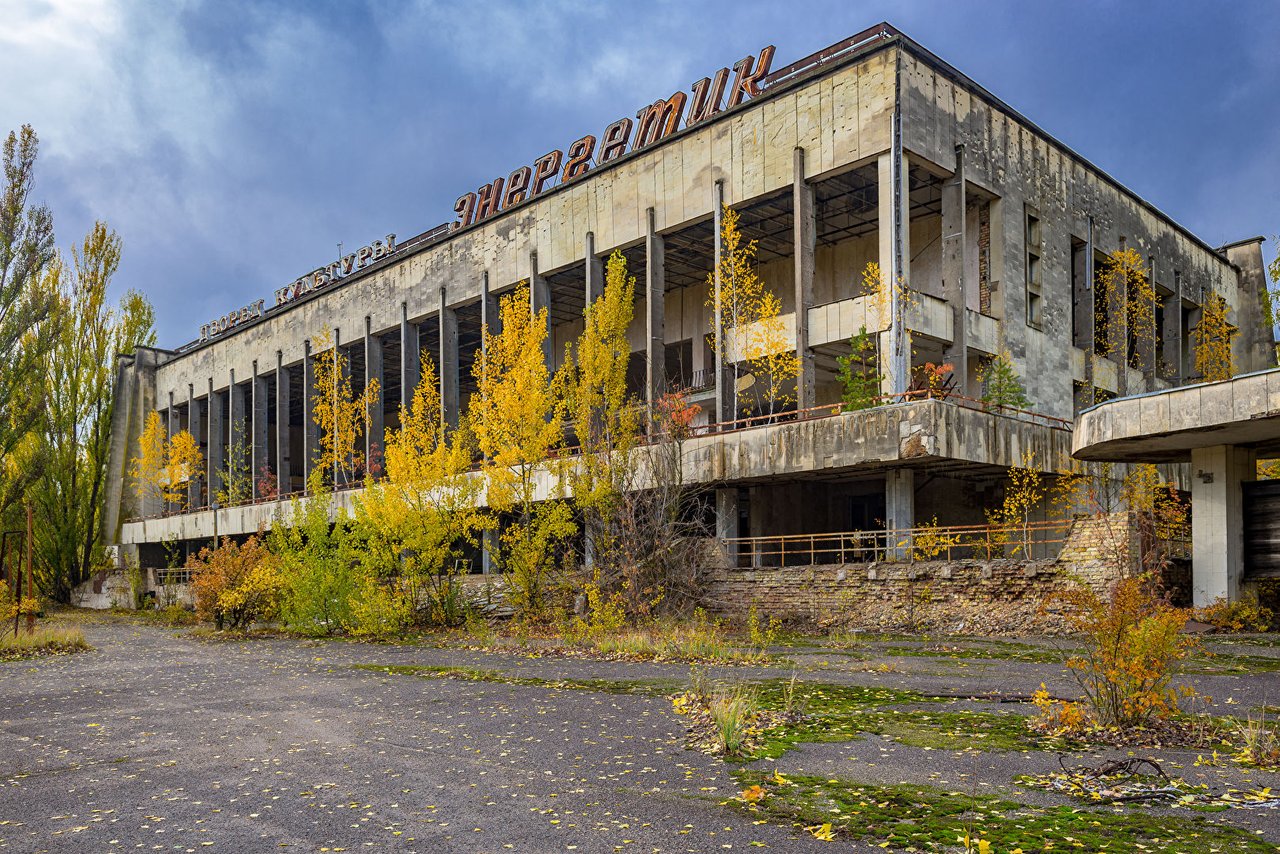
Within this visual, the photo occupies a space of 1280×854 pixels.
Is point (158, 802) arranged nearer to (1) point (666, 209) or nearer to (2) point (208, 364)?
(1) point (666, 209)

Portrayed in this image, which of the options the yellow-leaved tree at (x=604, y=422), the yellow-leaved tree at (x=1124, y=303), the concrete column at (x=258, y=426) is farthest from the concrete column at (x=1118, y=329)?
the concrete column at (x=258, y=426)

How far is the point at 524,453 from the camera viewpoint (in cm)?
2602

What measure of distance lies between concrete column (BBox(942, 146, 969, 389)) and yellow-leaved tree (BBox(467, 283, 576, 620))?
46.1 feet

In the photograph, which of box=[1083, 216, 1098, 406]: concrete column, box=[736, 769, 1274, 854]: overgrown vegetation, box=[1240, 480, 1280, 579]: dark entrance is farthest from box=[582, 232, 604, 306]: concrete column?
box=[736, 769, 1274, 854]: overgrown vegetation

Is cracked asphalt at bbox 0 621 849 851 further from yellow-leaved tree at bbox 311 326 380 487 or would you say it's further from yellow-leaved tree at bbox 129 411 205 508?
yellow-leaved tree at bbox 129 411 205 508

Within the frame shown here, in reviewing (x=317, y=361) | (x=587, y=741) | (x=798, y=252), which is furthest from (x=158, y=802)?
(x=317, y=361)

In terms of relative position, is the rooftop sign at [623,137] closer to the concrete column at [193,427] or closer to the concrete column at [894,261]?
the concrete column at [894,261]

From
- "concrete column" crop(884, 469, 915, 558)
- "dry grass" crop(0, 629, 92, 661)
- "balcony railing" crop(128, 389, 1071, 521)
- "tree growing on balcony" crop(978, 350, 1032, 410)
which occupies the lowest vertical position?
"dry grass" crop(0, 629, 92, 661)

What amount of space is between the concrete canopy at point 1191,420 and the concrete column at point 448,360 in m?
30.8

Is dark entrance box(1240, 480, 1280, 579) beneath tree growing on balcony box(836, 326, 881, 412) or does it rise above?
beneath

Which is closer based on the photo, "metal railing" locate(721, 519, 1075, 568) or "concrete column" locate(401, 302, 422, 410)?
"metal railing" locate(721, 519, 1075, 568)

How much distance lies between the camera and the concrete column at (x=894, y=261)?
30734 mm

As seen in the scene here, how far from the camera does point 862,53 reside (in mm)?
31453

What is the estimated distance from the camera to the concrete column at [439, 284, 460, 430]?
47219 mm
